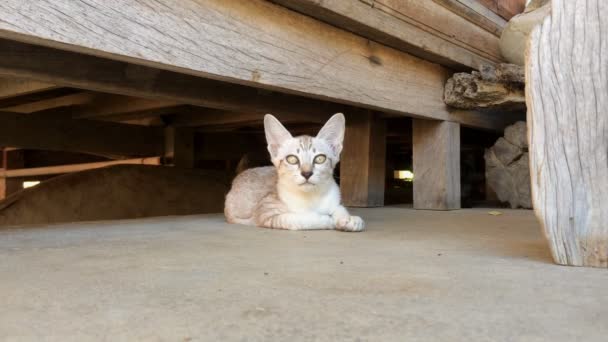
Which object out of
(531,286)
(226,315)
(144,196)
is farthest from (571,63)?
(144,196)

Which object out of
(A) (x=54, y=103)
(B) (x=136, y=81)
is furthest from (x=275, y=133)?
(A) (x=54, y=103)

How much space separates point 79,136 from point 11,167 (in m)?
3.86

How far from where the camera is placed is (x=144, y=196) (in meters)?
5.32

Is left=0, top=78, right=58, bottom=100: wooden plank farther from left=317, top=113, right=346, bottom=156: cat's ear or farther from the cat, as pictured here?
left=317, top=113, right=346, bottom=156: cat's ear

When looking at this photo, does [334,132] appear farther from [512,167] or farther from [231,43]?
[512,167]

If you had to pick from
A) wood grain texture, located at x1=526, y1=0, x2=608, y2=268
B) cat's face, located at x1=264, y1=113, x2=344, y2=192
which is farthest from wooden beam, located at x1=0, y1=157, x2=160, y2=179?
wood grain texture, located at x1=526, y1=0, x2=608, y2=268

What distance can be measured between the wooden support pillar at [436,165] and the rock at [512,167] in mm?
533

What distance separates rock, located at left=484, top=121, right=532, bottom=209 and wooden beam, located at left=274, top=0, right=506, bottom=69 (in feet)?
2.34

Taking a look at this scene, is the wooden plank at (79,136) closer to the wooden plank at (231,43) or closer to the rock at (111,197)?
the rock at (111,197)

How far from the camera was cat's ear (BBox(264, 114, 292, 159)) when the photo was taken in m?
3.09

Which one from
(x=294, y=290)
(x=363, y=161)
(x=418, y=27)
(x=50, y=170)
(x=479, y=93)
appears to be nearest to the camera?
(x=294, y=290)

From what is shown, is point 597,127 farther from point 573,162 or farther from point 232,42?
point 232,42

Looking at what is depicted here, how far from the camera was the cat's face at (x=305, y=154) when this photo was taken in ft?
9.37

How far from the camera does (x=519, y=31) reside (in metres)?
4.03
